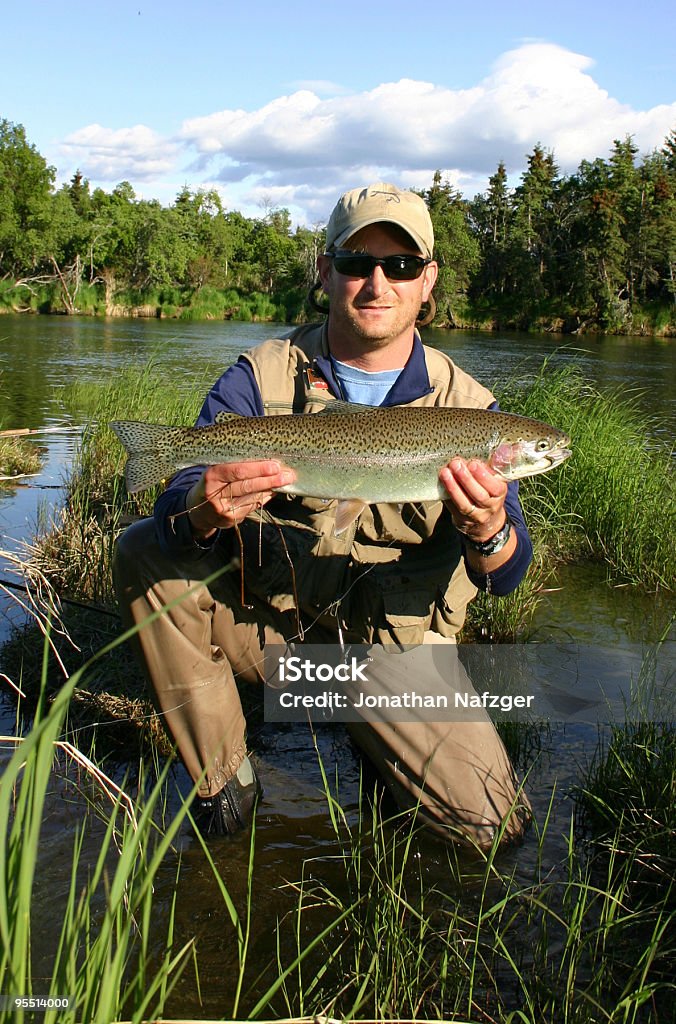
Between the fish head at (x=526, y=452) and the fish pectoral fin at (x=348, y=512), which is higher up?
the fish head at (x=526, y=452)

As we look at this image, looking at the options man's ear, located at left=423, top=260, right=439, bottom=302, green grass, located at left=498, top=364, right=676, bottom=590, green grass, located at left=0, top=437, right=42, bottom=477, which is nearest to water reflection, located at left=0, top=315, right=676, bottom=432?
green grass, located at left=0, top=437, right=42, bottom=477

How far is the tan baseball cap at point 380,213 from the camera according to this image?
3963mm

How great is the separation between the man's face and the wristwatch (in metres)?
1.06

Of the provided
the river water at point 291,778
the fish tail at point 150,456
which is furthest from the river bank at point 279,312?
the fish tail at point 150,456

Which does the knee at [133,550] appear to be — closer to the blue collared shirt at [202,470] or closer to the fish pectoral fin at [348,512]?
the blue collared shirt at [202,470]

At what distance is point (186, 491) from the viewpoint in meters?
3.60

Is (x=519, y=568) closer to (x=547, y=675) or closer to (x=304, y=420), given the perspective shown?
(x=304, y=420)

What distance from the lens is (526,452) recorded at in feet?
11.5

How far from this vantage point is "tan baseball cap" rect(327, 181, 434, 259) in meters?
3.96

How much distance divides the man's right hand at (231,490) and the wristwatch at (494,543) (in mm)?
794

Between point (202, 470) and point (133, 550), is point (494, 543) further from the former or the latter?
point (133, 550)

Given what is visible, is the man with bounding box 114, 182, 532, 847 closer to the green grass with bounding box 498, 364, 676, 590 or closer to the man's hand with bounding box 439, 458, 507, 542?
the man's hand with bounding box 439, 458, 507, 542

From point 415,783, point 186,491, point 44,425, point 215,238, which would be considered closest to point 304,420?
point 186,491

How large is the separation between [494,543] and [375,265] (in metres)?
1.39
